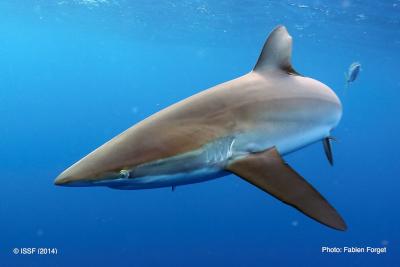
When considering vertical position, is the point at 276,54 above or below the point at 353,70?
below

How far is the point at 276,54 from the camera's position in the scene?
4.34m

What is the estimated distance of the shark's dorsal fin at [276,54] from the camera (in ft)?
14.0

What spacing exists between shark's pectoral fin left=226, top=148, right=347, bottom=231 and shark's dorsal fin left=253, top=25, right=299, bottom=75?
1.44 meters

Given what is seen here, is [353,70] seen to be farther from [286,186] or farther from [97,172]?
[97,172]

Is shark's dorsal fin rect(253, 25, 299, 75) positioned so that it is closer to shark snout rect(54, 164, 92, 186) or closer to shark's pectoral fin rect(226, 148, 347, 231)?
shark's pectoral fin rect(226, 148, 347, 231)

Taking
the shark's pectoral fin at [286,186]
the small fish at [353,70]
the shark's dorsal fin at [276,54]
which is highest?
the small fish at [353,70]

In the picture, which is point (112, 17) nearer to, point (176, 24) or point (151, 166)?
point (176, 24)

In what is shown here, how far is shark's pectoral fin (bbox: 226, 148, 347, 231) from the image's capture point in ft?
8.68

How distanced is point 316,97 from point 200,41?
32228 millimetres

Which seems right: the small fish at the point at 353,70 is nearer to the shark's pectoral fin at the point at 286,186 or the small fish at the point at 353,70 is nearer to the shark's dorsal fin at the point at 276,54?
the shark's dorsal fin at the point at 276,54

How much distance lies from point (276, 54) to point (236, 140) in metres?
1.49

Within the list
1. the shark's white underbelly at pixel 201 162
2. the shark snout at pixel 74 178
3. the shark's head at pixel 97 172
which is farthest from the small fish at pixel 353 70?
the shark snout at pixel 74 178

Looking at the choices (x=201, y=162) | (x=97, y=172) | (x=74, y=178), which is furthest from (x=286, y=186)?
(x=74, y=178)

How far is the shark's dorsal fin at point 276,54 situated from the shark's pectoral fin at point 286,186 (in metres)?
1.44
